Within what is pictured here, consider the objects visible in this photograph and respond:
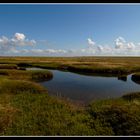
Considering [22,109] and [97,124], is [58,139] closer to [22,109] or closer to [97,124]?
[97,124]

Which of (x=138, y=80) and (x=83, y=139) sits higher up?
(x=83, y=139)

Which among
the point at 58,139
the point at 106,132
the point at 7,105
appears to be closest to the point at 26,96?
the point at 7,105

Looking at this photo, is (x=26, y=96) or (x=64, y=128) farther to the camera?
(x=26, y=96)

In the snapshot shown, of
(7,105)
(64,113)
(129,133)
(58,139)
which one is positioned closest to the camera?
(58,139)

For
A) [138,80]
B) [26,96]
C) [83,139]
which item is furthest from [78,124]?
[138,80]

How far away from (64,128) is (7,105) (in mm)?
5436

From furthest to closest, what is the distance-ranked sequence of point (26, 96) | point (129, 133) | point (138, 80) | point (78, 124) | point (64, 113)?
point (138, 80) → point (26, 96) → point (64, 113) → point (78, 124) → point (129, 133)

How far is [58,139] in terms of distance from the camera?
6.38m

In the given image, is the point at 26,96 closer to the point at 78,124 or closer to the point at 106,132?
the point at 78,124

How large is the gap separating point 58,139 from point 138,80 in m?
32.5

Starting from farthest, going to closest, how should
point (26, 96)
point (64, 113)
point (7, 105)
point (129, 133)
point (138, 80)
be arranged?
point (138, 80) → point (26, 96) → point (7, 105) → point (64, 113) → point (129, 133)

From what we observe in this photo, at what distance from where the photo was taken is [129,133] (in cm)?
1071
